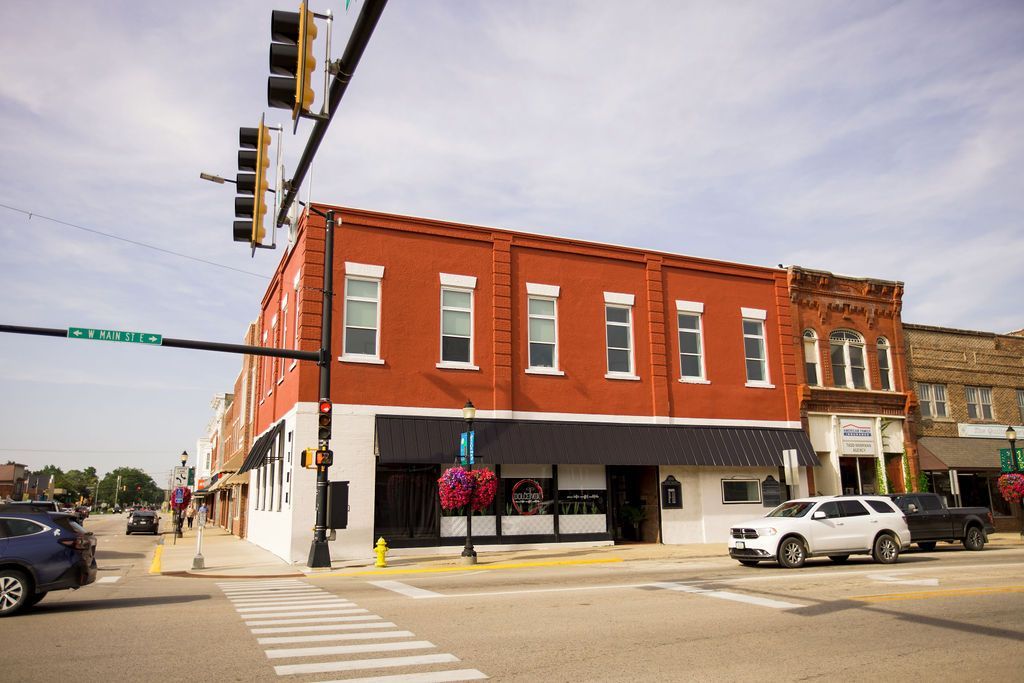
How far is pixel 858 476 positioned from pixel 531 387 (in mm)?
13851

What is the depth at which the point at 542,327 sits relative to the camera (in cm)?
2508

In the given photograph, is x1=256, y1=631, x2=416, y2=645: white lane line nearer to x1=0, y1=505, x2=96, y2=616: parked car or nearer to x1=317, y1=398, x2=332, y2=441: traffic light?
x1=0, y1=505, x2=96, y2=616: parked car

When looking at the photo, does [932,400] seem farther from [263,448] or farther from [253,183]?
[253,183]

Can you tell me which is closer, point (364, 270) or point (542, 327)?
point (364, 270)

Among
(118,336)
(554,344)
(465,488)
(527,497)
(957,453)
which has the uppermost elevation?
(554,344)

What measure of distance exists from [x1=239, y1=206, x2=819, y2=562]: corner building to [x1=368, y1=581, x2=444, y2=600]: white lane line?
19.3 ft

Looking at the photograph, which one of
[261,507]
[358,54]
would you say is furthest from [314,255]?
[358,54]

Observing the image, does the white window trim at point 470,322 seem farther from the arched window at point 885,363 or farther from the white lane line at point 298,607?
the arched window at point 885,363

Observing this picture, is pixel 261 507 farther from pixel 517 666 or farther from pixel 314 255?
pixel 517 666

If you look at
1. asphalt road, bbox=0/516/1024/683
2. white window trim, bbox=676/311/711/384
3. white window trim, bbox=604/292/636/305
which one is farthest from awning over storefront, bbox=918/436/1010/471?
asphalt road, bbox=0/516/1024/683

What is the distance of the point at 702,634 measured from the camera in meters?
9.08

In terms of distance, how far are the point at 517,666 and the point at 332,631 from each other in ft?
10.4

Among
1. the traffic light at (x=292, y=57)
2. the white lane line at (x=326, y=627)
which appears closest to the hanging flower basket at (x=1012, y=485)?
the white lane line at (x=326, y=627)

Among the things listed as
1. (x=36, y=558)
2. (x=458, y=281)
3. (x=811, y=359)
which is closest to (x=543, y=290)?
(x=458, y=281)
